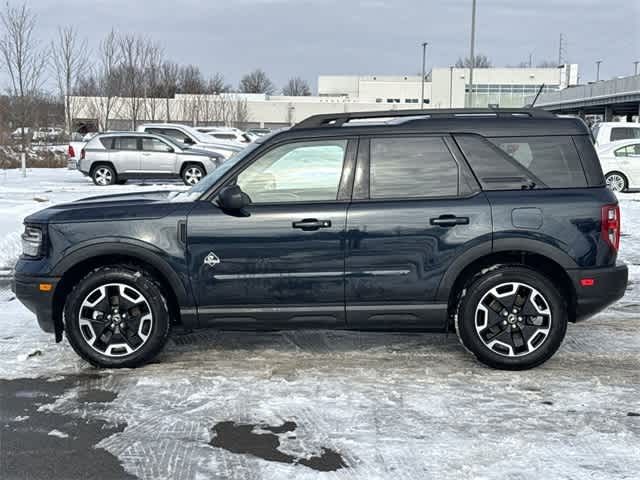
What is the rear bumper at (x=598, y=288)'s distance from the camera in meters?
5.05

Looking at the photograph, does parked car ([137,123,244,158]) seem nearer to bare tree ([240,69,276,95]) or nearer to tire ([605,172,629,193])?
tire ([605,172,629,193])

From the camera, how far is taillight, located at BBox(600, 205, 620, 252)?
16.4 feet

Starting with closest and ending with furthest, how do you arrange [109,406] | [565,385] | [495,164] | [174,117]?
[109,406]
[565,385]
[495,164]
[174,117]

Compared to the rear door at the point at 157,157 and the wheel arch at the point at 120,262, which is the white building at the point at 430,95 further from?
the wheel arch at the point at 120,262

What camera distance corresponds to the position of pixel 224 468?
3633 mm

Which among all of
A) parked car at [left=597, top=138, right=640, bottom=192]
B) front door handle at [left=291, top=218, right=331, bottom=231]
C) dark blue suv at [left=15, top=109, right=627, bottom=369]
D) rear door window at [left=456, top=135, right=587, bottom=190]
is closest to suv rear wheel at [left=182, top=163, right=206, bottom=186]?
parked car at [left=597, top=138, right=640, bottom=192]

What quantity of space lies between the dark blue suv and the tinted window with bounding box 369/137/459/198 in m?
0.01

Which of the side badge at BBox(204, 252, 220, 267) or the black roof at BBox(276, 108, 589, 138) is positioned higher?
the black roof at BBox(276, 108, 589, 138)

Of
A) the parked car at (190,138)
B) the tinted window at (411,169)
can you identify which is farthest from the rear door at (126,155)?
the tinted window at (411,169)

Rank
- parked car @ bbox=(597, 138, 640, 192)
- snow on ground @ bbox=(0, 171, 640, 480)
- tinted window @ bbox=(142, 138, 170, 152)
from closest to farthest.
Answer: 1. snow on ground @ bbox=(0, 171, 640, 480)
2. parked car @ bbox=(597, 138, 640, 192)
3. tinted window @ bbox=(142, 138, 170, 152)

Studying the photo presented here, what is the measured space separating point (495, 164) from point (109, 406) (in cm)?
321

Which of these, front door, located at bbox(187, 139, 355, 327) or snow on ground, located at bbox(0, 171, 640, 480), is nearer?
snow on ground, located at bbox(0, 171, 640, 480)

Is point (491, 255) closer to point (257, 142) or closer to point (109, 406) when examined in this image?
point (257, 142)

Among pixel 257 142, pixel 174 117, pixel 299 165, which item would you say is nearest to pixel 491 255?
pixel 299 165
